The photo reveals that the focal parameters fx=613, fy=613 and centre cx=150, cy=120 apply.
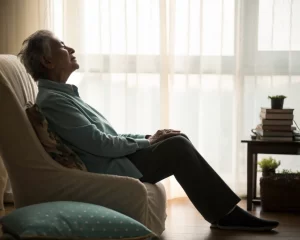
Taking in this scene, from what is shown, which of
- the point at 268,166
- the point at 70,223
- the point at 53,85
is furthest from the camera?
the point at 268,166

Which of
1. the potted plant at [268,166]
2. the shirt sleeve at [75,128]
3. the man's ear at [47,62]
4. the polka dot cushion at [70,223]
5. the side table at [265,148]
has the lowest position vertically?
the potted plant at [268,166]

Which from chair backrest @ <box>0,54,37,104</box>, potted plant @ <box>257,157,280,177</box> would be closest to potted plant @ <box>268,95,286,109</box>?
potted plant @ <box>257,157,280,177</box>

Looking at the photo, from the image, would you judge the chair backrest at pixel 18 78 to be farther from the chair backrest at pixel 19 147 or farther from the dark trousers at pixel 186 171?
the dark trousers at pixel 186 171

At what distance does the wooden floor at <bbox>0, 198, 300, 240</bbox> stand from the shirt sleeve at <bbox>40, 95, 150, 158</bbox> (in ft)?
1.99

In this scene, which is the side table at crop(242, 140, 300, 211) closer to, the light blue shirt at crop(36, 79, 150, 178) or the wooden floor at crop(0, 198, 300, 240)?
the wooden floor at crop(0, 198, 300, 240)

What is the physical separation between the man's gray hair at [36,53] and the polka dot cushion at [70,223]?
84 centimetres

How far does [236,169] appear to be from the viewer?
4.03 m

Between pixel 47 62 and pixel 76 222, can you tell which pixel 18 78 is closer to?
pixel 47 62

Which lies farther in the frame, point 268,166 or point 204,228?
point 268,166

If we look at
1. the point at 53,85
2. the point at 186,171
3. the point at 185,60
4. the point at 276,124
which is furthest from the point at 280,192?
the point at 53,85

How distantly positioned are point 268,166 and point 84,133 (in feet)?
4.78

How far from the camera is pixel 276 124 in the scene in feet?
12.0

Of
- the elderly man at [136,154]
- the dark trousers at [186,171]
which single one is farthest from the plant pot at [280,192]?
the dark trousers at [186,171]

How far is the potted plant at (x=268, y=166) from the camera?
3.83 m
